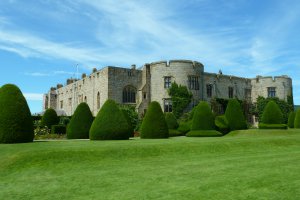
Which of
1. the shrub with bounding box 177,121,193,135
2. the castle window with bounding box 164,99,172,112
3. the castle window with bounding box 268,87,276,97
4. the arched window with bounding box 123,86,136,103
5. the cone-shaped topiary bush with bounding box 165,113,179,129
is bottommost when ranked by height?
the shrub with bounding box 177,121,193,135

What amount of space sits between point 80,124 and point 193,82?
1984 centimetres

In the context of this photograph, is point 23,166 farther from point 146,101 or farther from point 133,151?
point 146,101

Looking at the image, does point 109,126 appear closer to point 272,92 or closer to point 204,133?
point 204,133

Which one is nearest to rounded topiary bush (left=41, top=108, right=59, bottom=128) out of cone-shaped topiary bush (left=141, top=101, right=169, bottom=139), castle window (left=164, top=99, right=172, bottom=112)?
castle window (left=164, top=99, right=172, bottom=112)

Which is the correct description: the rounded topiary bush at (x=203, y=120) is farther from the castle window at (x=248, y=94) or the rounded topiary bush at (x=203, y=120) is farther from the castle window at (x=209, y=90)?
the castle window at (x=248, y=94)

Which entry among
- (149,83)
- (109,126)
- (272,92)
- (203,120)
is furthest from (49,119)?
(272,92)

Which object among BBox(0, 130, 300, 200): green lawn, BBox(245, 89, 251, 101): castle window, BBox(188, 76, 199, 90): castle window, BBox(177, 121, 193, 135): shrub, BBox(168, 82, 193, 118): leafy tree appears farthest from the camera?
BBox(245, 89, 251, 101): castle window

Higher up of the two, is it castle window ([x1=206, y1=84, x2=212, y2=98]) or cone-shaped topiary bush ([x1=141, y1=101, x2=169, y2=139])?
castle window ([x1=206, y1=84, x2=212, y2=98])

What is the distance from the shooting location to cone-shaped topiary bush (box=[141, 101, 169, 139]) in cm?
2178

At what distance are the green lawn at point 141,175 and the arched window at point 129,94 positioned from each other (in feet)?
84.4

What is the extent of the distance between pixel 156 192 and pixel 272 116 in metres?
26.0

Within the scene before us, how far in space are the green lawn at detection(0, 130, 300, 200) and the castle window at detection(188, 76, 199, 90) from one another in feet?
84.8

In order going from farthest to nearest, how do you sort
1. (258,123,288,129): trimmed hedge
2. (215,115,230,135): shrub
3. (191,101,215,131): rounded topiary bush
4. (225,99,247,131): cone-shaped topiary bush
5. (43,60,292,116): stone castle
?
(43,60,292,116): stone castle < (225,99,247,131): cone-shaped topiary bush < (215,115,230,135): shrub < (258,123,288,129): trimmed hedge < (191,101,215,131): rounded topiary bush

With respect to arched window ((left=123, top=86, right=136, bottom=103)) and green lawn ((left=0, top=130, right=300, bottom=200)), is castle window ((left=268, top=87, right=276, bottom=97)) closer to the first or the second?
arched window ((left=123, top=86, right=136, bottom=103))
